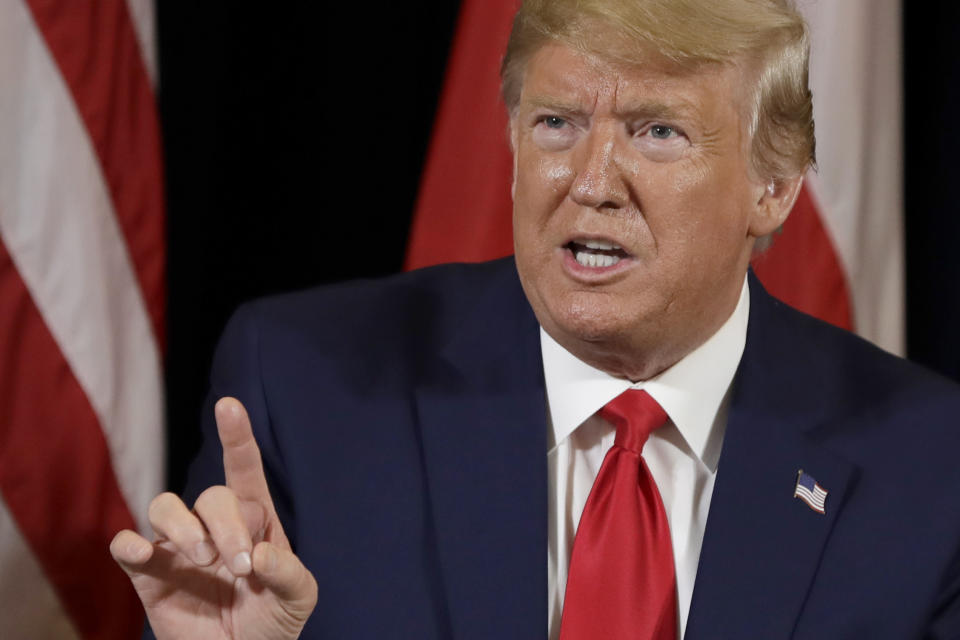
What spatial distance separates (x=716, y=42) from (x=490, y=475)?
562mm

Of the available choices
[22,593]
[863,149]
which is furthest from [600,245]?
[22,593]

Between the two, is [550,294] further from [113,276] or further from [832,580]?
[113,276]

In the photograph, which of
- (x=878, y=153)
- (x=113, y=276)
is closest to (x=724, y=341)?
(x=878, y=153)

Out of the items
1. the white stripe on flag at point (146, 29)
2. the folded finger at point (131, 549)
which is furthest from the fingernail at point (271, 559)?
the white stripe on flag at point (146, 29)

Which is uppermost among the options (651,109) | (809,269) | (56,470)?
(651,109)

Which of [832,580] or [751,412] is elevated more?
[751,412]

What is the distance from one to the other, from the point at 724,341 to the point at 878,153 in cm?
72

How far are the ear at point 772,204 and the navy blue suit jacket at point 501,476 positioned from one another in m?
0.14

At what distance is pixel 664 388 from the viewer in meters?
1.48

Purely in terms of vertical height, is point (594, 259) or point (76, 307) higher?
point (594, 259)

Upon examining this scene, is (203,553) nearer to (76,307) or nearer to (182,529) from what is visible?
(182,529)

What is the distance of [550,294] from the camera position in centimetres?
139

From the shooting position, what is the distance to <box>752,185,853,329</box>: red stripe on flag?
2.06 m

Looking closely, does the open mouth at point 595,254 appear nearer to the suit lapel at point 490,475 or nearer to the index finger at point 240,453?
the suit lapel at point 490,475
